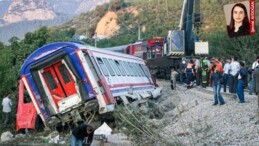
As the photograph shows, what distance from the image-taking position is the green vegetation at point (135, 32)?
88.4ft

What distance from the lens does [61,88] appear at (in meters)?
17.6

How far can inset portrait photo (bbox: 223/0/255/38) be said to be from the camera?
27.6 ft

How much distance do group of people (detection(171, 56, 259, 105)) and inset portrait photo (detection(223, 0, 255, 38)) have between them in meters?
7.90

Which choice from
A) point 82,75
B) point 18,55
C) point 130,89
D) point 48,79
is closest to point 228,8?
point 82,75

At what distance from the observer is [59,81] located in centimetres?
1756

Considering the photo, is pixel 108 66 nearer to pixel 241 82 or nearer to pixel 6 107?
pixel 6 107

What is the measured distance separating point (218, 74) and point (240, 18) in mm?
8992

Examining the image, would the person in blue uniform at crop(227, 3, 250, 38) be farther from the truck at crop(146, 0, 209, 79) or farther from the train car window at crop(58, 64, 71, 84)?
the truck at crop(146, 0, 209, 79)

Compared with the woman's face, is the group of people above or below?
below

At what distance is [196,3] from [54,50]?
19.8 meters

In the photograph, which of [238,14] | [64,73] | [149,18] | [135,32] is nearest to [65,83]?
[64,73]

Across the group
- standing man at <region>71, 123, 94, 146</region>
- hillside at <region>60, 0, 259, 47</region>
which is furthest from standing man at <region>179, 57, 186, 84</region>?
standing man at <region>71, 123, 94, 146</region>

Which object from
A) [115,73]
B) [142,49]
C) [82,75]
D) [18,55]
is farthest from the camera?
[142,49]

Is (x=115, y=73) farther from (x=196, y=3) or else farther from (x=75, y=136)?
(x=196, y=3)
